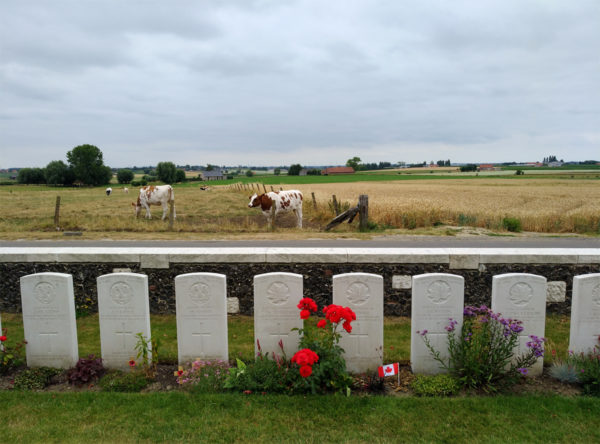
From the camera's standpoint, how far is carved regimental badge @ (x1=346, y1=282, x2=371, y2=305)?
5340 mm

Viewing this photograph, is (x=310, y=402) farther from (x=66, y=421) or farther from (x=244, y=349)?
(x=66, y=421)

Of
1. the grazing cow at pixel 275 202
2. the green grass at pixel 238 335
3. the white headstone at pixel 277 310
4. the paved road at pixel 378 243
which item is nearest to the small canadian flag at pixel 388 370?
the green grass at pixel 238 335

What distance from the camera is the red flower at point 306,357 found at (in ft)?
15.1

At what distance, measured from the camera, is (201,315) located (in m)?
5.45

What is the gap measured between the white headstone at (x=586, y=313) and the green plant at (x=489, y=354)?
70 cm

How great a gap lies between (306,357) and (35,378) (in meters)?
3.53

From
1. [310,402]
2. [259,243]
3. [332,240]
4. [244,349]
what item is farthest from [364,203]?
[310,402]

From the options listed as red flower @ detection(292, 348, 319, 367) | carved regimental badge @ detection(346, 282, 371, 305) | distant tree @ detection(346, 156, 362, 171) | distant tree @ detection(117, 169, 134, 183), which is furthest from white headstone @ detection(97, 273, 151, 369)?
distant tree @ detection(346, 156, 362, 171)

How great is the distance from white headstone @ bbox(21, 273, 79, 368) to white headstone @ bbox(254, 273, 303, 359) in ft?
8.23

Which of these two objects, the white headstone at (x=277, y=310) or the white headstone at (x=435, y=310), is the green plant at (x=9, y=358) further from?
the white headstone at (x=435, y=310)

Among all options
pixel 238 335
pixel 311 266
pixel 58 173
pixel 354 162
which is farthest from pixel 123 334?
pixel 354 162

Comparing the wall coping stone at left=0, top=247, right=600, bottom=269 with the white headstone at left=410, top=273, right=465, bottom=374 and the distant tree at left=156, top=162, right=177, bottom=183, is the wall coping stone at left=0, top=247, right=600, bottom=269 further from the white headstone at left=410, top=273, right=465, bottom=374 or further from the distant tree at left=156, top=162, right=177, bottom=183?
the distant tree at left=156, top=162, right=177, bottom=183

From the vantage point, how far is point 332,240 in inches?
572

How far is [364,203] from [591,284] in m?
12.0
